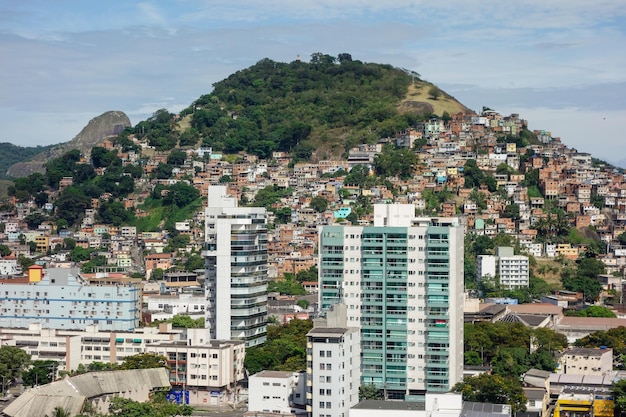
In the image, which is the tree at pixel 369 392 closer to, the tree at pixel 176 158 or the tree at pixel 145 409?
the tree at pixel 145 409

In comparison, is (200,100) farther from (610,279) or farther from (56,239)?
(610,279)

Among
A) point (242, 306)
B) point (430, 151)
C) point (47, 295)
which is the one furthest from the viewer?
point (430, 151)

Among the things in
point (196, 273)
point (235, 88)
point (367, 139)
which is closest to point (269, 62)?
point (235, 88)

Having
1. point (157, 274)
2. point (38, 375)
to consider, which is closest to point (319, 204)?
point (157, 274)

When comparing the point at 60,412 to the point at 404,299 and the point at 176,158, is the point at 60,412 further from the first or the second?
the point at 176,158

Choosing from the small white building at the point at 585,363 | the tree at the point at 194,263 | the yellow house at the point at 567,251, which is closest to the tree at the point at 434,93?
the yellow house at the point at 567,251
